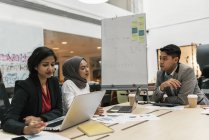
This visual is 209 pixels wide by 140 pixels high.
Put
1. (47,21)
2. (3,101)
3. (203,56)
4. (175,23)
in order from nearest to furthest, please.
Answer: (3,101) < (203,56) < (47,21) < (175,23)

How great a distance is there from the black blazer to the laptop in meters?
0.20

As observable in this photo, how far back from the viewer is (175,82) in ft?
7.52

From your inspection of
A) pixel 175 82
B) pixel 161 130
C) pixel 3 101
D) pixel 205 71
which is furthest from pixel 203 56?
pixel 3 101

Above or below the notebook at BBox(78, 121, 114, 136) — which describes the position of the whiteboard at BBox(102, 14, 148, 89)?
above

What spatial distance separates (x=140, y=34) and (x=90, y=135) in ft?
5.40

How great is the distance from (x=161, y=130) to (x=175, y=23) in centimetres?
521

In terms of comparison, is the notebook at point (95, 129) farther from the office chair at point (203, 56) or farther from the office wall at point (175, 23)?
the office wall at point (175, 23)

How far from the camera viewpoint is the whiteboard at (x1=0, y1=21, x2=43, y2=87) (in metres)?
2.99

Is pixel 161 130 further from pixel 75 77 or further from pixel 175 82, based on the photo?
pixel 75 77

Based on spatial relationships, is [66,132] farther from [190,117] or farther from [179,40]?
[179,40]

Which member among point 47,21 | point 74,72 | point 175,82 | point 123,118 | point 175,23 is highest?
point 175,23

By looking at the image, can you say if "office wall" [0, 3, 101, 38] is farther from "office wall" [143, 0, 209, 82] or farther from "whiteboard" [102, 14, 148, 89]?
"office wall" [143, 0, 209, 82]

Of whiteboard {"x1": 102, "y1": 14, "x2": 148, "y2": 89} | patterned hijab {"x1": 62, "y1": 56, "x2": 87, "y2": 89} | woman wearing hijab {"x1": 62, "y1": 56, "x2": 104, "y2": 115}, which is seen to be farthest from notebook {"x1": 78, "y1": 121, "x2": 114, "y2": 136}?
whiteboard {"x1": 102, "y1": 14, "x2": 148, "y2": 89}

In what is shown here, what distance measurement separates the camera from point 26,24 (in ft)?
10.8
